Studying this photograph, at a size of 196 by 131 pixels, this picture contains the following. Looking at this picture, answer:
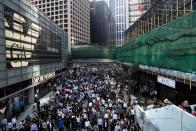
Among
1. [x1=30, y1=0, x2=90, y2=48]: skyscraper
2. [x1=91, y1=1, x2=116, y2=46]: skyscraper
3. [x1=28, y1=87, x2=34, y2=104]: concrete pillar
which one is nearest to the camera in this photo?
[x1=28, y1=87, x2=34, y2=104]: concrete pillar

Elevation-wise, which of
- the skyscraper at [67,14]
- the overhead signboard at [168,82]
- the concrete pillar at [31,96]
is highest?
the skyscraper at [67,14]

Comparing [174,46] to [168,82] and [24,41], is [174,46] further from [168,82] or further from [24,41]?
[24,41]

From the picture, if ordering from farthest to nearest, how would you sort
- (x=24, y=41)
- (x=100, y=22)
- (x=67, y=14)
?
1. (x=100, y=22)
2. (x=67, y=14)
3. (x=24, y=41)

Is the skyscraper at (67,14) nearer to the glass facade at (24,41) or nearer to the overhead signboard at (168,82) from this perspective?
the glass facade at (24,41)

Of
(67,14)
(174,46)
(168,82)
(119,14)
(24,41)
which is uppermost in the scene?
(119,14)

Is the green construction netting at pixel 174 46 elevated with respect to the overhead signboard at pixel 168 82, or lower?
elevated

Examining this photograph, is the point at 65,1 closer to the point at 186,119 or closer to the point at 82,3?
the point at 82,3

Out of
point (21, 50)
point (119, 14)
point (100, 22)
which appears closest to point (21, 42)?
point (21, 50)

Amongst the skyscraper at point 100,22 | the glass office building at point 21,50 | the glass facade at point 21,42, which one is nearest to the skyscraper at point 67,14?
the skyscraper at point 100,22

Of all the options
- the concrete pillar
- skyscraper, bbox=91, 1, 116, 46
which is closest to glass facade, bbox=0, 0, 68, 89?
the concrete pillar

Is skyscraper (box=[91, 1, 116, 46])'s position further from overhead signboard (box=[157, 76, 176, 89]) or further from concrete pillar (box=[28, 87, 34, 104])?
overhead signboard (box=[157, 76, 176, 89])

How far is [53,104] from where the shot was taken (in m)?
24.9

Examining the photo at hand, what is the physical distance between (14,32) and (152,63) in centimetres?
1177

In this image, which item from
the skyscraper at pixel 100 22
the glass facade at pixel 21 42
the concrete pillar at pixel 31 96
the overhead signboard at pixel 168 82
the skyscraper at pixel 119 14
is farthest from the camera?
the skyscraper at pixel 119 14
